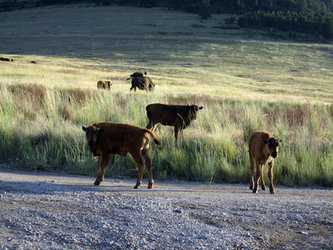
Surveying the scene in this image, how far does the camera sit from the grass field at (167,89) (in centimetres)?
774

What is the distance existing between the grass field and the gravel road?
1822 millimetres

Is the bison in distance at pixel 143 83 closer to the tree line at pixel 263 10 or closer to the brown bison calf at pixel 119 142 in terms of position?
the brown bison calf at pixel 119 142

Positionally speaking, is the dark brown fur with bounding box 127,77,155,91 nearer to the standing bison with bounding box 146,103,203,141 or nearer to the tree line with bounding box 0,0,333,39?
the standing bison with bounding box 146,103,203,141

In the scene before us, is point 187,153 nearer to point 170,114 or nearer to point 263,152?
point 170,114

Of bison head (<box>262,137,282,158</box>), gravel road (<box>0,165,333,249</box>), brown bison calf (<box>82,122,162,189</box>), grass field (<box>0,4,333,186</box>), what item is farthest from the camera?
grass field (<box>0,4,333,186</box>)

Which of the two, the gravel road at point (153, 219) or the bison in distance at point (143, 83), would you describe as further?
the bison in distance at point (143, 83)

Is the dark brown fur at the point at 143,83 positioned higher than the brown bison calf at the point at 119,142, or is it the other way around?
the dark brown fur at the point at 143,83

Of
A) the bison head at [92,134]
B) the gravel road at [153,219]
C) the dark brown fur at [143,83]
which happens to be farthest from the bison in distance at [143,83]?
the gravel road at [153,219]

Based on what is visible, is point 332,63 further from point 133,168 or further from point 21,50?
point 133,168

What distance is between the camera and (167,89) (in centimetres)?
2570

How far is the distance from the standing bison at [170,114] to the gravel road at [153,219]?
395cm

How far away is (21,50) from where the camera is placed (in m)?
73.9

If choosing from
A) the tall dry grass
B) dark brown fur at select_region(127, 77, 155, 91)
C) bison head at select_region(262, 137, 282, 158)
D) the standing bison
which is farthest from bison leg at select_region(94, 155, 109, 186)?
dark brown fur at select_region(127, 77, 155, 91)

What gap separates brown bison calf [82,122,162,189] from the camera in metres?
6.14
